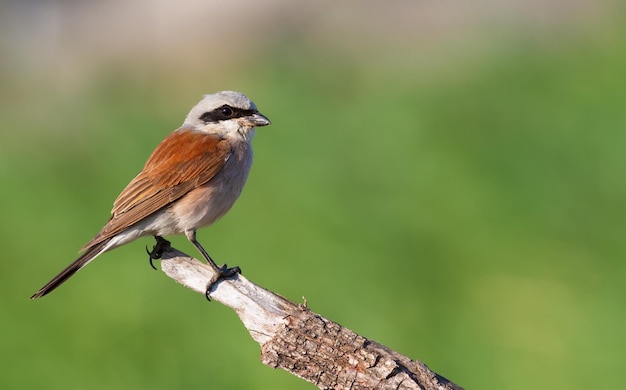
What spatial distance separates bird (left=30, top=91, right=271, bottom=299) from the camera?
6266 millimetres

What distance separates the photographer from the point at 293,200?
9.66 m

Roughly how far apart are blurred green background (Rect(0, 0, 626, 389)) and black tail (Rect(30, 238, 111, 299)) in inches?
83.2

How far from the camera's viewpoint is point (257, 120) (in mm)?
6645

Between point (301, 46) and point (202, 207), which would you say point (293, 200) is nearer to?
point (202, 207)

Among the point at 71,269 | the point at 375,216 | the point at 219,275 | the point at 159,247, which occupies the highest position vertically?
the point at 375,216

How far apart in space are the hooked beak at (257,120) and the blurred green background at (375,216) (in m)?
2.11

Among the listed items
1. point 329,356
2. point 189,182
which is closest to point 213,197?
point 189,182

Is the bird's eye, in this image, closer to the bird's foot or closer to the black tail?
the black tail

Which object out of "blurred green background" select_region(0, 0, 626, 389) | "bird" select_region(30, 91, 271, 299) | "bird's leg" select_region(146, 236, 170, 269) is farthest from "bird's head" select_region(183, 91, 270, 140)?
"blurred green background" select_region(0, 0, 626, 389)

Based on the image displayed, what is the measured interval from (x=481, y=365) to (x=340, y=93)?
494cm

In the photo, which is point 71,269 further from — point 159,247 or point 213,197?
point 213,197

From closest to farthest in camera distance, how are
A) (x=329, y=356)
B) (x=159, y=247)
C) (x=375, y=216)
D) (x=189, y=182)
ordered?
(x=329, y=356) → (x=189, y=182) → (x=159, y=247) → (x=375, y=216)

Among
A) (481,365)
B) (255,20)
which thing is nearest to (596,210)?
(481,365)

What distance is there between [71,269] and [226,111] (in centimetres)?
147
